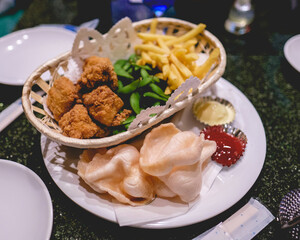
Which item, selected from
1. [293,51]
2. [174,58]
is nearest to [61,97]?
[174,58]

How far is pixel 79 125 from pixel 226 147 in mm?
895

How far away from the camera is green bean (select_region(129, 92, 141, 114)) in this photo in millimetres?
1580

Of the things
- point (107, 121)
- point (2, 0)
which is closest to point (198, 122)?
point (107, 121)

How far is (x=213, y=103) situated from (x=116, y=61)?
0.81 m

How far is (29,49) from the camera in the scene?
7.26 feet

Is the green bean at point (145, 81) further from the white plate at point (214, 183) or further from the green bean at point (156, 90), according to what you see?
the white plate at point (214, 183)

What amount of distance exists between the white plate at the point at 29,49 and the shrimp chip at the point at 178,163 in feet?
4.15

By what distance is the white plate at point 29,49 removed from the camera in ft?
6.63

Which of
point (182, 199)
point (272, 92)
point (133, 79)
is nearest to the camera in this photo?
point (182, 199)

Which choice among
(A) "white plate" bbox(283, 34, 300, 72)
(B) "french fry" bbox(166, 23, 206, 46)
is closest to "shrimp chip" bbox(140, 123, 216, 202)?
(B) "french fry" bbox(166, 23, 206, 46)

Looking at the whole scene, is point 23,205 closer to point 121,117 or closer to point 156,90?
point 121,117

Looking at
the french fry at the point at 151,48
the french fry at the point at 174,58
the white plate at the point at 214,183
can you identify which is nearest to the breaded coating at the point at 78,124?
the white plate at the point at 214,183

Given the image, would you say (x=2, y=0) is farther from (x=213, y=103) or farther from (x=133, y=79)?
(x=213, y=103)

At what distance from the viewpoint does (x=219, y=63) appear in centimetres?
174
